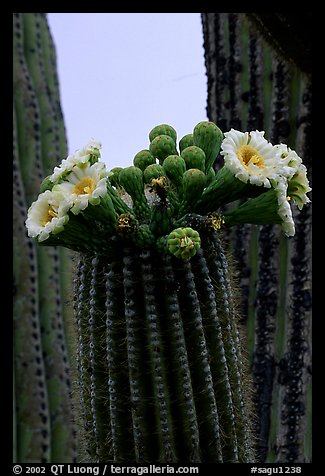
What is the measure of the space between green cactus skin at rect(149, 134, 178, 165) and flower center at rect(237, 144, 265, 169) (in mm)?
154

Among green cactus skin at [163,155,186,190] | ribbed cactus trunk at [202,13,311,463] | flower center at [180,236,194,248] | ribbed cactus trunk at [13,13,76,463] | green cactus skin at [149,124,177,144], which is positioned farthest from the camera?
ribbed cactus trunk at [13,13,76,463]

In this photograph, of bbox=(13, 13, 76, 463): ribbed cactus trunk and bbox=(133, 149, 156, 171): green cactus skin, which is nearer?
bbox=(133, 149, 156, 171): green cactus skin

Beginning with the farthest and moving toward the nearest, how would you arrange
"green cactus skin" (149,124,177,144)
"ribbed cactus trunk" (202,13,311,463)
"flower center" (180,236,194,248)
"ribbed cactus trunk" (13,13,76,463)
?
"ribbed cactus trunk" (13,13,76,463), "ribbed cactus trunk" (202,13,311,463), "green cactus skin" (149,124,177,144), "flower center" (180,236,194,248)

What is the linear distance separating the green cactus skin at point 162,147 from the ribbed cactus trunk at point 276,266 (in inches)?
44.1

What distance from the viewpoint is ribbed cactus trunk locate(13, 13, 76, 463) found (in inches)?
126

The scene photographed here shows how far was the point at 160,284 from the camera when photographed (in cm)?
129

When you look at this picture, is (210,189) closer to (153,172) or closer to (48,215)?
(153,172)

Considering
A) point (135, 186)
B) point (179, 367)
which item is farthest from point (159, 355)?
point (135, 186)

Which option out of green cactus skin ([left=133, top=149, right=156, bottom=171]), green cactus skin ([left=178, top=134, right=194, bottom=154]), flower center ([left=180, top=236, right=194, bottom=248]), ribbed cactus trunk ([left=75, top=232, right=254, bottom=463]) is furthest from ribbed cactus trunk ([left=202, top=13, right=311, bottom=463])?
flower center ([left=180, top=236, right=194, bottom=248])

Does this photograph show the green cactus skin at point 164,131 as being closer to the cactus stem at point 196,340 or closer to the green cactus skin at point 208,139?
the green cactus skin at point 208,139

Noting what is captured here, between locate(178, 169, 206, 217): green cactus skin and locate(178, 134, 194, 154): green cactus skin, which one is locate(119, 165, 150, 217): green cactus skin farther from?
locate(178, 134, 194, 154): green cactus skin

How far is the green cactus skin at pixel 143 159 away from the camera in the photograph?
141cm

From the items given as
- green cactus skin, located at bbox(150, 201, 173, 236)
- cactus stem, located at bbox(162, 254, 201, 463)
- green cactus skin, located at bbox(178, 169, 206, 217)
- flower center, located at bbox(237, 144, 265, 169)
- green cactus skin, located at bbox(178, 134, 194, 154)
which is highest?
green cactus skin, located at bbox(178, 134, 194, 154)

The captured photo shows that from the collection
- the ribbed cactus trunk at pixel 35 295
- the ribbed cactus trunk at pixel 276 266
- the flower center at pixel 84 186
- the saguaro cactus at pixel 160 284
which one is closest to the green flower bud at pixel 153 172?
the saguaro cactus at pixel 160 284
